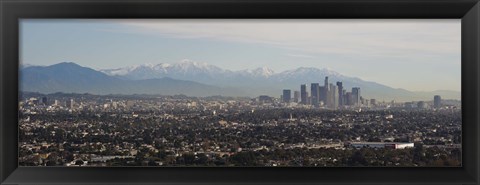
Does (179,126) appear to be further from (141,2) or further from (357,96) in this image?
(357,96)

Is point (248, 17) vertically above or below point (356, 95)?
above

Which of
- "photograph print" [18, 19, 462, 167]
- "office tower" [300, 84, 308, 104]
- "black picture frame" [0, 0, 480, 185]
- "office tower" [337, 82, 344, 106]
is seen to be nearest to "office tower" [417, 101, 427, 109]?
"photograph print" [18, 19, 462, 167]

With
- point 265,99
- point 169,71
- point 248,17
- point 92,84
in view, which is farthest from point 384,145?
point 92,84

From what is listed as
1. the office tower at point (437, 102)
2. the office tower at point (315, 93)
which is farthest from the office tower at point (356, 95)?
the office tower at point (437, 102)

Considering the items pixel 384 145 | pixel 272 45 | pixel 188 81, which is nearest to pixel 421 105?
pixel 384 145

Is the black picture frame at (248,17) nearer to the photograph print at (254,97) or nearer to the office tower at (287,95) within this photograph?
the photograph print at (254,97)

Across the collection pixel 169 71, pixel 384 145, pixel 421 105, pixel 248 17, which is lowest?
pixel 384 145

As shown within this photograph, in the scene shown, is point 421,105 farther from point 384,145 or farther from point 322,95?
point 322,95

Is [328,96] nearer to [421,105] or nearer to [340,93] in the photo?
[340,93]

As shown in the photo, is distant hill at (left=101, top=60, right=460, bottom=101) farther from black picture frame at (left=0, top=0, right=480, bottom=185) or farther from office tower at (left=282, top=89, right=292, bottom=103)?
black picture frame at (left=0, top=0, right=480, bottom=185)
